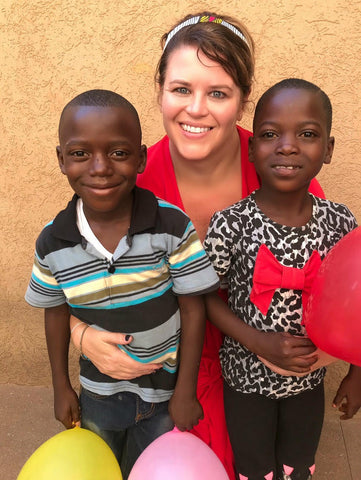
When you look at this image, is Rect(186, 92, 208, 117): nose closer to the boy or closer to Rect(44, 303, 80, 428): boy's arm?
the boy

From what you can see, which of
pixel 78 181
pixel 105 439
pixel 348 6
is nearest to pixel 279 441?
pixel 105 439

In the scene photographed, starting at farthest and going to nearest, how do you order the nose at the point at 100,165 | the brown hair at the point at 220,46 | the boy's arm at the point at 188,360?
the brown hair at the point at 220,46
the boy's arm at the point at 188,360
the nose at the point at 100,165

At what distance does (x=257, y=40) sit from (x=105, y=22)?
73 centimetres

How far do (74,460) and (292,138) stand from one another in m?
1.19

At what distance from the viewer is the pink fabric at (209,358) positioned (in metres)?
2.00

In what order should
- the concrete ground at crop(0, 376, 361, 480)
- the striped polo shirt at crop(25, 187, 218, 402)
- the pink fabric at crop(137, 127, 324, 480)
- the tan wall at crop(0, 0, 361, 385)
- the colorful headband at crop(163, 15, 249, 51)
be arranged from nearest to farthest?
the striped polo shirt at crop(25, 187, 218, 402) → the colorful headband at crop(163, 15, 249, 51) → the pink fabric at crop(137, 127, 324, 480) → the tan wall at crop(0, 0, 361, 385) → the concrete ground at crop(0, 376, 361, 480)

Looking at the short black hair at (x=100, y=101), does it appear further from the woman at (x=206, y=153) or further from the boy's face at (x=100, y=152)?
the woman at (x=206, y=153)

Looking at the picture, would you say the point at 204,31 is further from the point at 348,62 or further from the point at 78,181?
the point at 348,62

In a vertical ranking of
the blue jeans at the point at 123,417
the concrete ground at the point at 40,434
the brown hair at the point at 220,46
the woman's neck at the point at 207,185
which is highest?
the brown hair at the point at 220,46

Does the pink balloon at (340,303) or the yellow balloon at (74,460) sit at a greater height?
the pink balloon at (340,303)

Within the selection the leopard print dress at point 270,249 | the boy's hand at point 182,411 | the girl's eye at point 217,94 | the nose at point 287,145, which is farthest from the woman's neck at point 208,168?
the boy's hand at point 182,411

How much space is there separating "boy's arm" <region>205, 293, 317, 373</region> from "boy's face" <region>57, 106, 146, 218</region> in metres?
0.51

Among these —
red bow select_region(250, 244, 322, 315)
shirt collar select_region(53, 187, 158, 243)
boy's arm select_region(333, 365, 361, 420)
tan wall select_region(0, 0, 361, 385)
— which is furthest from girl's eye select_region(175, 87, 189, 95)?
boy's arm select_region(333, 365, 361, 420)

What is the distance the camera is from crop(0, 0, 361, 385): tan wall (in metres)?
2.34
